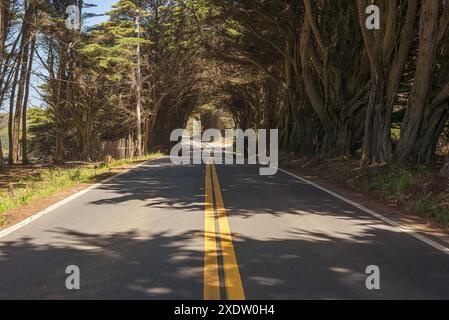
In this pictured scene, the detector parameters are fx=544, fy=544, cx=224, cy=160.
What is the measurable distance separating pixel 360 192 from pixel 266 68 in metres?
18.3

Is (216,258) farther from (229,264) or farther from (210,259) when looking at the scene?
(229,264)

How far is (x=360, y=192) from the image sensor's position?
14305mm

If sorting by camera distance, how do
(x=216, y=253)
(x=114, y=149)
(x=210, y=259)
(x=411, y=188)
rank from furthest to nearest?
(x=114, y=149) → (x=411, y=188) → (x=216, y=253) → (x=210, y=259)

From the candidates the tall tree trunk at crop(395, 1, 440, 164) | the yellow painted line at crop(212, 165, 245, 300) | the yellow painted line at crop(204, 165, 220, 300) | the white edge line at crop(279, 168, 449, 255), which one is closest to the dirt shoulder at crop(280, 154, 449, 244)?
the white edge line at crop(279, 168, 449, 255)

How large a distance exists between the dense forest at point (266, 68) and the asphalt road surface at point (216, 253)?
4.61 m

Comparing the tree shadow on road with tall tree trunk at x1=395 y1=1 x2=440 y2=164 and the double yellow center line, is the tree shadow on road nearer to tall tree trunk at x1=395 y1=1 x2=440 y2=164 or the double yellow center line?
the double yellow center line

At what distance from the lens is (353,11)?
68.5 ft

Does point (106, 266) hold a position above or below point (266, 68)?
below

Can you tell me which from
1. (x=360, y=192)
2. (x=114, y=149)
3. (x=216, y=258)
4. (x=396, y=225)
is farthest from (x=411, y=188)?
(x=114, y=149)

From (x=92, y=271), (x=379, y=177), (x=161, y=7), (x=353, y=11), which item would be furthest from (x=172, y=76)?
(x=92, y=271)

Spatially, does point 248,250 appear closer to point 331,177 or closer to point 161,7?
point 331,177

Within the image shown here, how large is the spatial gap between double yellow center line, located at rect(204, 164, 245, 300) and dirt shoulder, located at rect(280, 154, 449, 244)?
3.17 metres

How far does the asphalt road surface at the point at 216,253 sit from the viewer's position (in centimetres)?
548

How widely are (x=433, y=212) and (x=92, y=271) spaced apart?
6798mm
